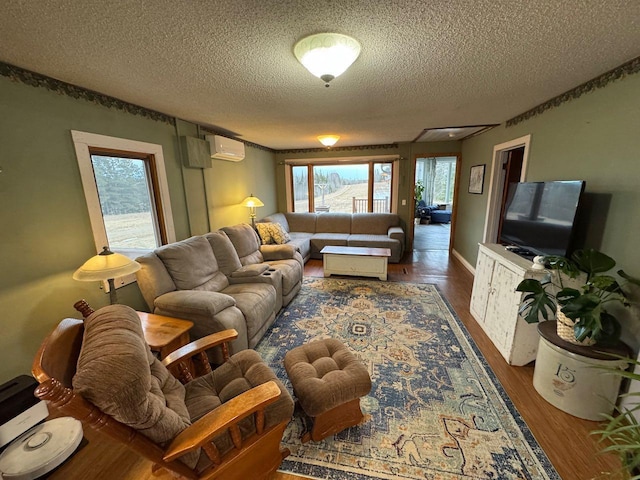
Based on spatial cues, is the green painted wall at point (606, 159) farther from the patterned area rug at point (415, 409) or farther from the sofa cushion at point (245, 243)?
the sofa cushion at point (245, 243)

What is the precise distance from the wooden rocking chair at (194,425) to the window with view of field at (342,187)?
4.96 metres

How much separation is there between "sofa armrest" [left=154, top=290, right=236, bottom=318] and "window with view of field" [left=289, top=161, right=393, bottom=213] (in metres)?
4.14

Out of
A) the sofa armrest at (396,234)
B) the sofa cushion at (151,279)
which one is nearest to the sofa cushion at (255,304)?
the sofa cushion at (151,279)

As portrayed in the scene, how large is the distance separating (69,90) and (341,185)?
4765 mm

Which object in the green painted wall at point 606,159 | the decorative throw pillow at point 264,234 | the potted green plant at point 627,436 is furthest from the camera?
the decorative throw pillow at point 264,234

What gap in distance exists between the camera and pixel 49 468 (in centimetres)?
136

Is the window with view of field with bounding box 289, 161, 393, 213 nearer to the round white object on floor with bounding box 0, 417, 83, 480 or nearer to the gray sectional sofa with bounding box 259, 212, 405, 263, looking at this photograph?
the gray sectional sofa with bounding box 259, 212, 405, 263

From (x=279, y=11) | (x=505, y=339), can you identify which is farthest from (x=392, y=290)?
(x=279, y=11)

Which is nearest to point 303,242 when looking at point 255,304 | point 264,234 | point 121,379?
point 264,234

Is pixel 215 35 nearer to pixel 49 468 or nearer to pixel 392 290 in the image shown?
pixel 49 468

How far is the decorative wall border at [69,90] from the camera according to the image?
1.61 metres

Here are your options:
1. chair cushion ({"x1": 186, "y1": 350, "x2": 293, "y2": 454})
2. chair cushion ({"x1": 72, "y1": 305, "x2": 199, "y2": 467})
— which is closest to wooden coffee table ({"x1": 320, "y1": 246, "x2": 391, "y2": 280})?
chair cushion ({"x1": 186, "y1": 350, "x2": 293, "y2": 454})

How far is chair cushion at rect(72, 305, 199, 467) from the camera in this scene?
31.5 inches

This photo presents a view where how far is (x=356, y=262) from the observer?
157 inches
